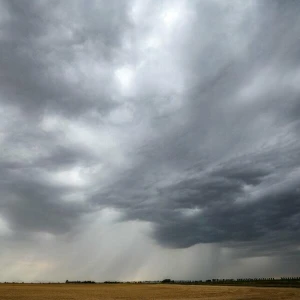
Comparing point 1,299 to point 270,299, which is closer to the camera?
point 1,299

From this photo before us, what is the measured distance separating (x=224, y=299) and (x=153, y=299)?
46.7ft

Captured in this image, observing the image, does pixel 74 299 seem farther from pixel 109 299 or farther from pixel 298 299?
pixel 298 299

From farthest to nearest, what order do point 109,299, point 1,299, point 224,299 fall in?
point 224,299 < point 109,299 < point 1,299

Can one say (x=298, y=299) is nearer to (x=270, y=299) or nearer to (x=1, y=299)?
(x=270, y=299)

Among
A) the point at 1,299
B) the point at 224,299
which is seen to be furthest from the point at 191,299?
the point at 1,299

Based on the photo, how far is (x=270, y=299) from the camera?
189 feet

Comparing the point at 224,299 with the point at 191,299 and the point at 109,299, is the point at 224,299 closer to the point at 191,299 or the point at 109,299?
the point at 191,299

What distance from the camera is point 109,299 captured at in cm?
5516

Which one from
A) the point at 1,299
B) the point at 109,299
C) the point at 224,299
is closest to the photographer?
the point at 1,299

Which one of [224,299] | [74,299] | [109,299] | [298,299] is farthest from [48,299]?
[298,299]

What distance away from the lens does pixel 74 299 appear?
174ft

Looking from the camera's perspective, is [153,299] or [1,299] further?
[153,299]

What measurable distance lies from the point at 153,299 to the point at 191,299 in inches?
300

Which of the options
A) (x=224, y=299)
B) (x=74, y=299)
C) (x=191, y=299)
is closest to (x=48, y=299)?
(x=74, y=299)
